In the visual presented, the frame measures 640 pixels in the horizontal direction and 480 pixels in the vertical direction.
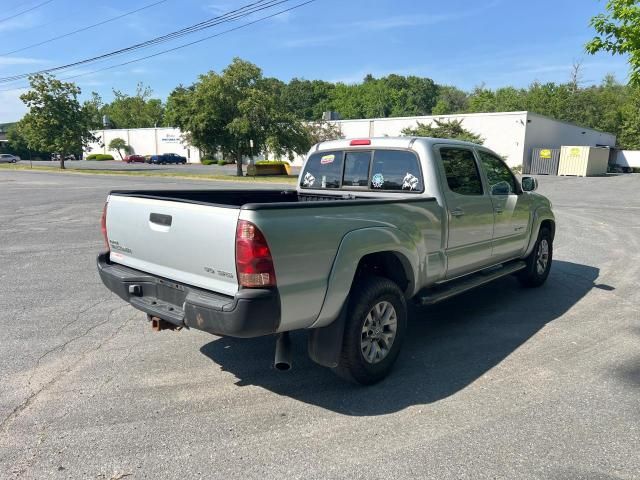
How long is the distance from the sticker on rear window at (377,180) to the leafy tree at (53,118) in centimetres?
4666

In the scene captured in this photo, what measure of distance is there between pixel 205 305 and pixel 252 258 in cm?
47

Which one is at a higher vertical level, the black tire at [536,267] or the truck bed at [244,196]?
the truck bed at [244,196]

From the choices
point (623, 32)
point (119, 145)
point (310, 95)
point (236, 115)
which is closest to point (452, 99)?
point (310, 95)

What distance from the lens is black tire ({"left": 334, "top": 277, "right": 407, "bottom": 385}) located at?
3479 mm

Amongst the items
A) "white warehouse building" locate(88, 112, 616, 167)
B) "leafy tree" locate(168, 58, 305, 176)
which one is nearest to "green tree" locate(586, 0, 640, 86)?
"leafy tree" locate(168, 58, 305, 176)

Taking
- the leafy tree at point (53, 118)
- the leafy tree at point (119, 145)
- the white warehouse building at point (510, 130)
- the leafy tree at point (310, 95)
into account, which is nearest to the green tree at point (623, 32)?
the white warehouse building at point (510, 130)

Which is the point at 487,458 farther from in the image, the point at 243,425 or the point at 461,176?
the point at 461,176

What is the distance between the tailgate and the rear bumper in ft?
0.23

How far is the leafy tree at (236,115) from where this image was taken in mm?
32344

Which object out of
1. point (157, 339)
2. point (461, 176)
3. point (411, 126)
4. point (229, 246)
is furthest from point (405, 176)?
point (411, 126)

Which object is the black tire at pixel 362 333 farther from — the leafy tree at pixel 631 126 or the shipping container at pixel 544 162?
the leafy tree at pixel 631 126

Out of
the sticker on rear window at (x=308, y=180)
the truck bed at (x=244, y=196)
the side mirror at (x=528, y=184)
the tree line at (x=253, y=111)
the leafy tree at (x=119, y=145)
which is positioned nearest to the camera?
the truck bed at (x=244, y=196)

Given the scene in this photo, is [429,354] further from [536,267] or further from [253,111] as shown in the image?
[253,111]

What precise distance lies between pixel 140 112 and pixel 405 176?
10809cm
